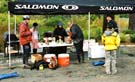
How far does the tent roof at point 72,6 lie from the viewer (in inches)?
595

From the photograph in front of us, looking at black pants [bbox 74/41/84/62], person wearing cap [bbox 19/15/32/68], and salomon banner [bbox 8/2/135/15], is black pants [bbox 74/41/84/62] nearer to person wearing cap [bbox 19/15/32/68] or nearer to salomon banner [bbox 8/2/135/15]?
salomon banner [bbox 8/2/135/15]

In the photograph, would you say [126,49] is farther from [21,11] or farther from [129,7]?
[21,11]

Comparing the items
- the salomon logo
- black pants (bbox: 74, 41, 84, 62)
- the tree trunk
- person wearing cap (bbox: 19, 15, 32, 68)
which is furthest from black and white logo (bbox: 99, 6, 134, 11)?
the tree trunk

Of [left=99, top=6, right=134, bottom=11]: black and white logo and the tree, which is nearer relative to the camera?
[left=99, top=6, right=134, bottom=11]: black and white logo

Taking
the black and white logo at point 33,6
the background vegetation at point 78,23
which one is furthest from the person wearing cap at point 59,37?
the background vegetation at point 78,23

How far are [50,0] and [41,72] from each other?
2.95 meters

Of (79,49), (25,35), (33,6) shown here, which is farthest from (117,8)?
(25,35)

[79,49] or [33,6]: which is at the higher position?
[33,6]

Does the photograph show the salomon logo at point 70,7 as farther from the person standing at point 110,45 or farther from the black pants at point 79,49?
the person standing at point 110,45

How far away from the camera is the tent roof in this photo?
15.1 metres

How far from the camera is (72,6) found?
623 inches

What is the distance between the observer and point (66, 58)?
15.9m

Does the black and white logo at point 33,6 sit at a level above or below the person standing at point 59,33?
above

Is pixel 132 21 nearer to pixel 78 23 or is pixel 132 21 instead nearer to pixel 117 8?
pixel 78 23
